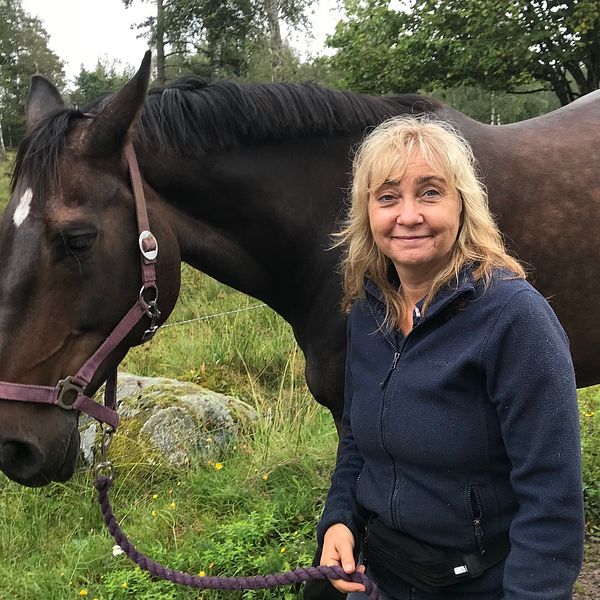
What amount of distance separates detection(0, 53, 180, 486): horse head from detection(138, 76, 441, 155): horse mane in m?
0.21

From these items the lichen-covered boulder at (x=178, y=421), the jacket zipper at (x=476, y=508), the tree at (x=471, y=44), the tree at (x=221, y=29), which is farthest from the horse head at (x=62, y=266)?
the tree at (x=471, y=44)

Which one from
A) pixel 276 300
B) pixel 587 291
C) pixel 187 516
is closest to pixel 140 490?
pixel 187 516

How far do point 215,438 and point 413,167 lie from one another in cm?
307

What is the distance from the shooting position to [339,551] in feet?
4.62

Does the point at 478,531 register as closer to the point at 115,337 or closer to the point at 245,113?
the point at 115,337

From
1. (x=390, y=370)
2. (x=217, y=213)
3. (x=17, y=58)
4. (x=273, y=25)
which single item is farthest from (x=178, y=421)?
(x=17, y=58)

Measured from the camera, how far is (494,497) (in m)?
1.14

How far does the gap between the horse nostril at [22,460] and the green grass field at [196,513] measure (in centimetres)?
123

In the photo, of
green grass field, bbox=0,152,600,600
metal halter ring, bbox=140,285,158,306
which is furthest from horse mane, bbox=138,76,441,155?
green grass field, bbox=0,152,600,600

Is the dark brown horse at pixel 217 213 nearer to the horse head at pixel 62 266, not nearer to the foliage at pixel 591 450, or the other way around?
the horse head at pixel 62 266

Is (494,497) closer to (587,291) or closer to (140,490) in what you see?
(587,291)

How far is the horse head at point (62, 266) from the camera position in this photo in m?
1.56

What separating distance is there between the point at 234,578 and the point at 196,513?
1.69 m

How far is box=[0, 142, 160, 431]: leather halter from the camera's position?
5.21ft
